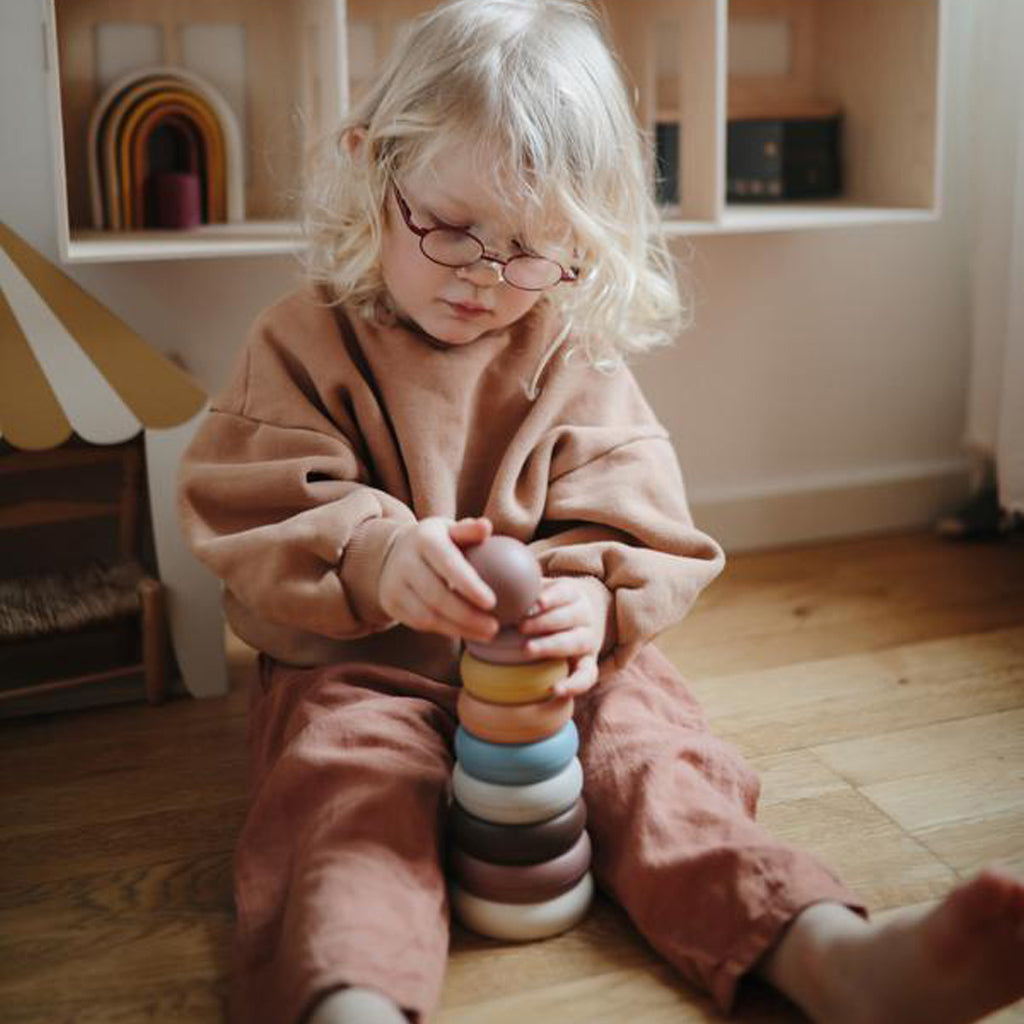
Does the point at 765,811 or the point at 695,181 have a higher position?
the point at 695,181

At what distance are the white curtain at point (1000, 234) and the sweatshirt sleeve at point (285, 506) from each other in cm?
98

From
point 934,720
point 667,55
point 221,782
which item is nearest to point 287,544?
point 221,782

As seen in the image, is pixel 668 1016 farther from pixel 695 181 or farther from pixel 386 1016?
pixel 695 181

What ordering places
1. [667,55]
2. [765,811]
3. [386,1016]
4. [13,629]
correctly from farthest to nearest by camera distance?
[667,55] → [13,629] → [765,811] → [386,1016]

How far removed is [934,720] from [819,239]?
801 mm

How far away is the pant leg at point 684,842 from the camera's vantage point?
968 mm

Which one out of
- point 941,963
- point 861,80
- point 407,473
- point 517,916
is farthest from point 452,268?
point 861,80

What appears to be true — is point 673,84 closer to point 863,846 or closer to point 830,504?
Result: point 830,504

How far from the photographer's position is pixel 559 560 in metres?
1.21

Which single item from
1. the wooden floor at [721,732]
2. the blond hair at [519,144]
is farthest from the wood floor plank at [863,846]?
the blond hair at [519,144]

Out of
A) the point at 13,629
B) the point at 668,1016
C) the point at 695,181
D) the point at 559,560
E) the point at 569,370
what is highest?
the point at 695,181

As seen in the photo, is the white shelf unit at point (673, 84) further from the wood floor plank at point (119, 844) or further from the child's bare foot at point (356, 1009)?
the child's bare foot at point (356, 1009)

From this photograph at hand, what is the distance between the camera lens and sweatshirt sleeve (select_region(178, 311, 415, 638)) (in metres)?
1.14

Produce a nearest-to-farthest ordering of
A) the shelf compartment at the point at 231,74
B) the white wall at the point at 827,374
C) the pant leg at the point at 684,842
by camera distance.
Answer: the pant leg at the point at 684,842
the shelf compartment at the point at 231,74
the white wall at the point at 827,374
